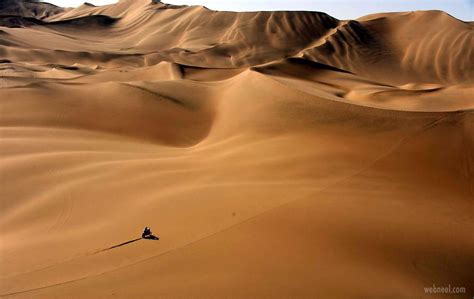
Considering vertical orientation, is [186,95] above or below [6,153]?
above

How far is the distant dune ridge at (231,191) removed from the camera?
14.5ft

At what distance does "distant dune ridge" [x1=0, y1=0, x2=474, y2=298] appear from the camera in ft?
14.5

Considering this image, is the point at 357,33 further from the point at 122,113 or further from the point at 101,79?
the point at 122,113

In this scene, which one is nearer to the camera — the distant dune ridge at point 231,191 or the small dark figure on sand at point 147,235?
the distant dune ridge at point 231,191

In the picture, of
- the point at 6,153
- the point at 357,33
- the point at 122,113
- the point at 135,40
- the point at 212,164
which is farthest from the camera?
the point at 135,40

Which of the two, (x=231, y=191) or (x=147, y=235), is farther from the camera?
(x=231, y=191)

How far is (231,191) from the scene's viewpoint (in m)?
6.42

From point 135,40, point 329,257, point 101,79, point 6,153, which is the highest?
point 135,40

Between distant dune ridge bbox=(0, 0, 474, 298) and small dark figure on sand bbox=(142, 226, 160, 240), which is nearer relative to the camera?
distant dune ridge bbox=(0, 0, 474, 298)

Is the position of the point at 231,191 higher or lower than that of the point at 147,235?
higher

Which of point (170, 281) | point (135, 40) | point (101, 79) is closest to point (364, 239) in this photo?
point (170, 281)

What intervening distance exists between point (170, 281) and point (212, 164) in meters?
3.90

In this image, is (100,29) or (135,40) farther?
(100,29)

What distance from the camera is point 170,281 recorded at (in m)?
4.24
